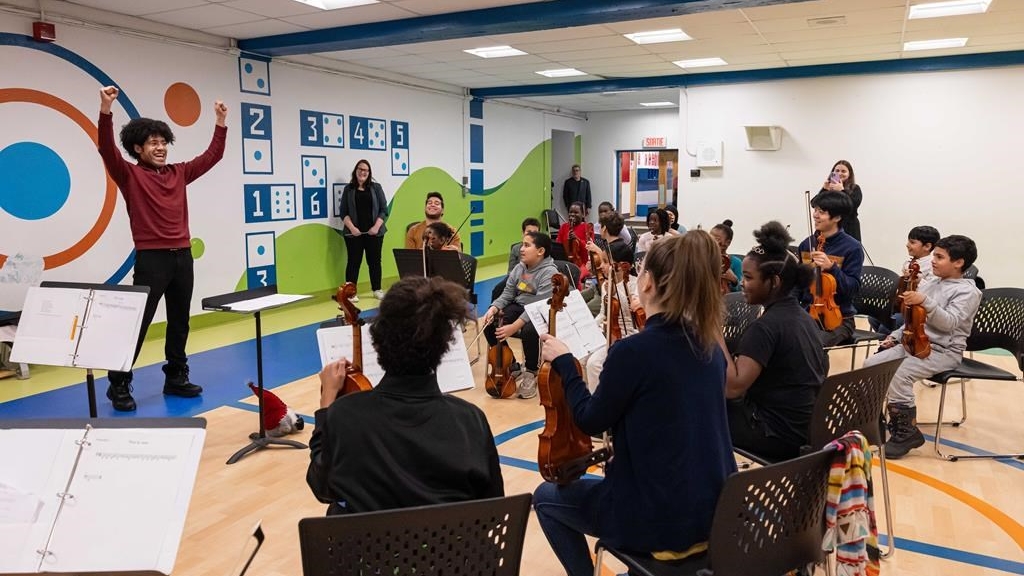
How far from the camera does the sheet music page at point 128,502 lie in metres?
1.43

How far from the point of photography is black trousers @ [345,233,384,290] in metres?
8.34

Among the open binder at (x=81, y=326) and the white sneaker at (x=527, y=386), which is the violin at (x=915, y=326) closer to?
the white sneaker at (x=527, y=386)

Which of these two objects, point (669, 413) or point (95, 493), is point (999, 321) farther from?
point (95, 493)

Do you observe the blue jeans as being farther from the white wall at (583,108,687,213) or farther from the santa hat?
the white wall at (583,108,687,213)

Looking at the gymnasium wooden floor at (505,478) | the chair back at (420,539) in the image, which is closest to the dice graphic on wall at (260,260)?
the gymnasium wooden floor at (505,478)

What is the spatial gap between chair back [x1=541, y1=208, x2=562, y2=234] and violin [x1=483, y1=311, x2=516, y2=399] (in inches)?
354

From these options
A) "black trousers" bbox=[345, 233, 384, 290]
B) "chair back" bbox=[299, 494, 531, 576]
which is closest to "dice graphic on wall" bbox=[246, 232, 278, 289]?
"black trousers" bbox=[345, 233, 384, 290]

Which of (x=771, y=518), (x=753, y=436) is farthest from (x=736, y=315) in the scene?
(x=771, y=518)

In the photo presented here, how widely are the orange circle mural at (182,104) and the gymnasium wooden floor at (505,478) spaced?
226 cm

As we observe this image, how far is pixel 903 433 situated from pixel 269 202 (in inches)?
243

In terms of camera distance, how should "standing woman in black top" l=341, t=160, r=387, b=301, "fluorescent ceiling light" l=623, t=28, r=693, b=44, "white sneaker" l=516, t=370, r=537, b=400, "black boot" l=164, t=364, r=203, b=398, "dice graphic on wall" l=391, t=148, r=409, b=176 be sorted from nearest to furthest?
"black boot" l=164, t=364, r=203, b=398, "white sneaker" l=516, t=370, r=537, b=400, "fluorescent ceiling light" l=623, t=28, r=693, b=44, "standing woman in black top" l=341, t=160, r=387, b=301, "dice graphic on wall" l=391, t=148, r=409, b=176

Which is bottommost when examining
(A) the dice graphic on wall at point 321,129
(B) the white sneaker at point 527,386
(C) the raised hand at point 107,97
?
(B) the white sneaker at point 527,386

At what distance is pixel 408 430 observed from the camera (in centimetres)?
158

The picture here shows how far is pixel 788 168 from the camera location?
9.27 meters
